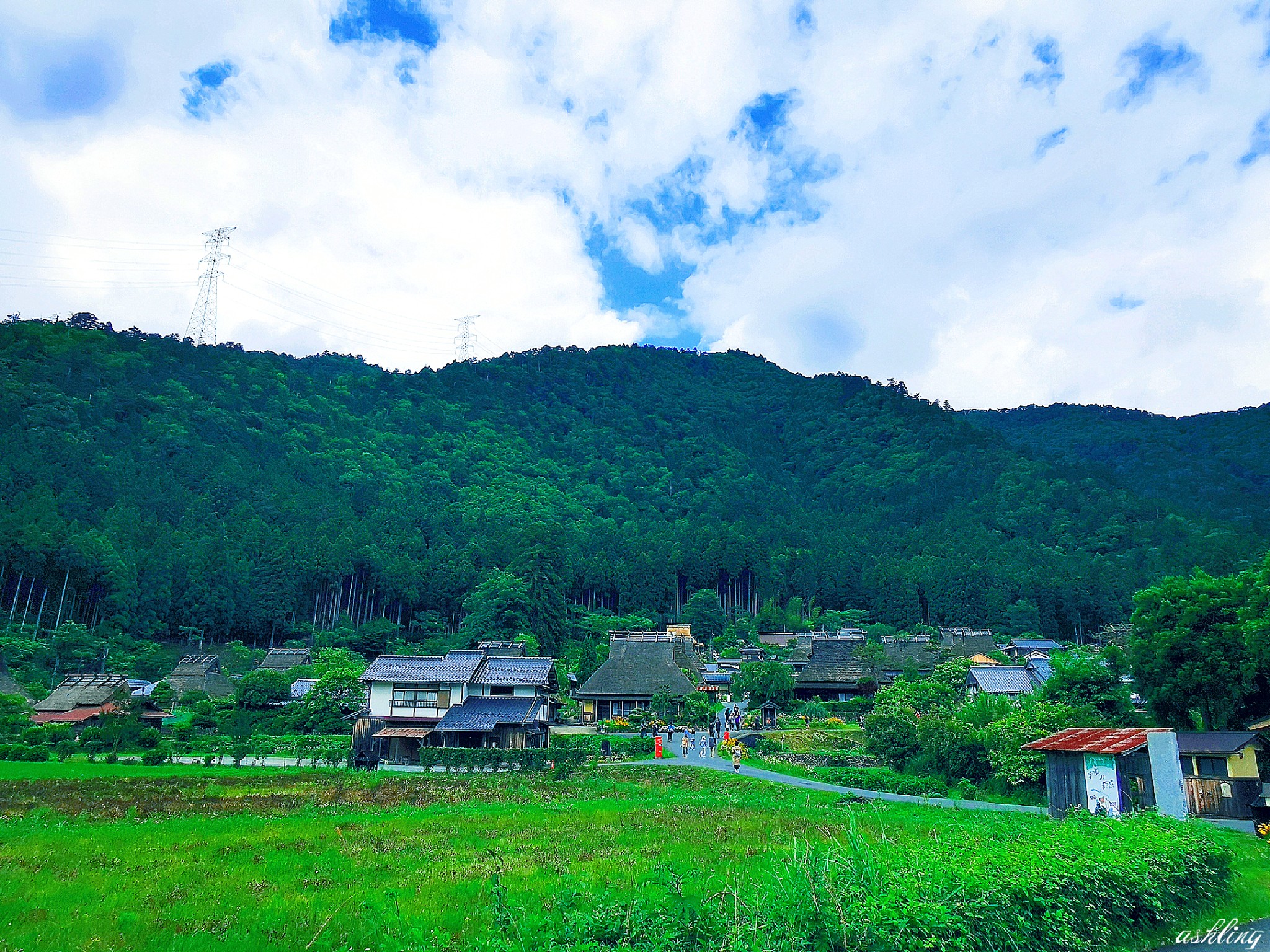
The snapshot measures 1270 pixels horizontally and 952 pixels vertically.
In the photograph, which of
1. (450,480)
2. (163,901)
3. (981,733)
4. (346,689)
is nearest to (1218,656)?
(981,733)

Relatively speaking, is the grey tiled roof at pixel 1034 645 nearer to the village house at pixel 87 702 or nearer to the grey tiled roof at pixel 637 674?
the grey tiled roof at pixel 637 674

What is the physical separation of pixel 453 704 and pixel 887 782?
74.0 ft

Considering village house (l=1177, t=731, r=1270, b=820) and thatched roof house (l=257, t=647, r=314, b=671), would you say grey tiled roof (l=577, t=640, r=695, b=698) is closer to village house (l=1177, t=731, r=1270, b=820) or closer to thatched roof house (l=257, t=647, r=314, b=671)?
thatched roof house (l=257, t=647, r=314, b=671)

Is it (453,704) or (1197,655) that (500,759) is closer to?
(453,704)

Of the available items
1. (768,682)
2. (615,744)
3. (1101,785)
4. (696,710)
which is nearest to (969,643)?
(768,682)

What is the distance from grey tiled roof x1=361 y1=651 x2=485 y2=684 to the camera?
39.4 metres

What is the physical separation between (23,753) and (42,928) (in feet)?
93.2

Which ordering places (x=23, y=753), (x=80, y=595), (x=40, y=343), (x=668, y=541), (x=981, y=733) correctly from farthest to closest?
1. (x=40, y=343)
2. (x=668, y=541)
3. (x=80, y=595)
4. (x=23, y=753)
5. (x=981, y=733)

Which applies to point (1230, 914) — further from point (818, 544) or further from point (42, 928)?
point (818, 544)

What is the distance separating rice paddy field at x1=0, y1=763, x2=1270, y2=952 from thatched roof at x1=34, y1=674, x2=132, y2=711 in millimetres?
29751

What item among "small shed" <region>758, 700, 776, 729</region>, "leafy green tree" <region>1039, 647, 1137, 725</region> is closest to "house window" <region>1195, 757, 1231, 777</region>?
"leafy green tree" <region>1039, 647, 1137, 725</region>

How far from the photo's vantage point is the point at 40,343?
103562mm

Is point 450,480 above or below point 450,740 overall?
above

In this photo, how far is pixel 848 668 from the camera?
180 ft
